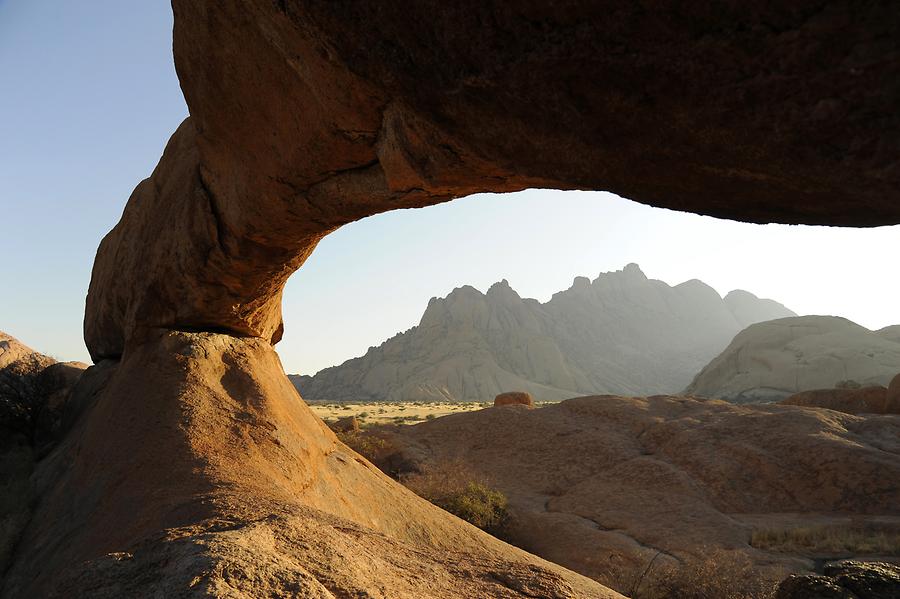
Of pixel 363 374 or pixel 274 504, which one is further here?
pixel 363 374

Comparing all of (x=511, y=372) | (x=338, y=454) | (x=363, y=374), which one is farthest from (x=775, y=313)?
(x=338, y=454)

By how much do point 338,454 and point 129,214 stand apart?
586cm

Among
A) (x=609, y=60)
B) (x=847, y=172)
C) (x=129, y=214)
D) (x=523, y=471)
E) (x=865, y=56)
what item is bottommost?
(x=523, y=471)

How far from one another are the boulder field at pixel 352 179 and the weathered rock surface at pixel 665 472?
4.28 metres

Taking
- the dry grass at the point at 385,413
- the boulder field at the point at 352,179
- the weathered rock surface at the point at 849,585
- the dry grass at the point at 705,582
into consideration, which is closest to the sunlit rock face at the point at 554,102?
the boulder field at the point at 352,179

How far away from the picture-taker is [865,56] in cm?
192

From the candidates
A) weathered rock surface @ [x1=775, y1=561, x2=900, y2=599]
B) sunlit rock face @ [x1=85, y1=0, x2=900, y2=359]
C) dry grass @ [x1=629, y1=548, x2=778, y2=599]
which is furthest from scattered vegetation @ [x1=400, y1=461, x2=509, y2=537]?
sunlit rock face @ [x1=85, y1=0, x2=900, y2=359]

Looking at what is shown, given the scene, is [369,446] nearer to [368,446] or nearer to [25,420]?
[368,446]

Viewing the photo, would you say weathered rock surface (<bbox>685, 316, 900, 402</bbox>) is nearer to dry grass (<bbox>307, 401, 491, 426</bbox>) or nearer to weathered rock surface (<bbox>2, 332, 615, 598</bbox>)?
dry grass (<bbox>307, 401, 491, 426</bbox>)

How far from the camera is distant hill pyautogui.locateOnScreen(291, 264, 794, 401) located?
2926 inches

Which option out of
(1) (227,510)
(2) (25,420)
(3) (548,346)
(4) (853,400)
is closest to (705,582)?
(1) (227,510)

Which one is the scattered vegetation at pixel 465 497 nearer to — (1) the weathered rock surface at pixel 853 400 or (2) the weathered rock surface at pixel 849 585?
(2) the weathered rock surface at pixel 849 585

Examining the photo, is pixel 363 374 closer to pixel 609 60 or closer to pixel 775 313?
pixel 609 60

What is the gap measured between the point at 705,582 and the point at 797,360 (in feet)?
135
